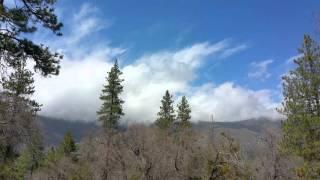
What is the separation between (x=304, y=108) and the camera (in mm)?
32656

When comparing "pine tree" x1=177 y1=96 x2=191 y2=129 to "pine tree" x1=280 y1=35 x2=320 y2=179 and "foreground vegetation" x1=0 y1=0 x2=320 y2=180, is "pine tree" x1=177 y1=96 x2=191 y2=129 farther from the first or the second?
"pine tree" x1=280 y1=35 x2=320 y2=179

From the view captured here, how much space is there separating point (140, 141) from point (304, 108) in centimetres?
2440

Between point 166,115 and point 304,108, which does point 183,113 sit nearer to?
point 166,115

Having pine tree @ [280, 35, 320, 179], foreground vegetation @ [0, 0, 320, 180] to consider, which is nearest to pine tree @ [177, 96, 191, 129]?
foreground vegetation @ [0, 0, 320, 180]

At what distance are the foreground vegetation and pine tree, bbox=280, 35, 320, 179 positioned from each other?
2.5 inches

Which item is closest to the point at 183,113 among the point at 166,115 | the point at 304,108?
the point at 166,115

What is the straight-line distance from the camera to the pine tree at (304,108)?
100.0ft

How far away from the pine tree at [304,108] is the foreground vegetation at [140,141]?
0.06 m

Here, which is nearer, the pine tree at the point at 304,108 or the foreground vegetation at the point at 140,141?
the foreground vegetation at the point at 140,141

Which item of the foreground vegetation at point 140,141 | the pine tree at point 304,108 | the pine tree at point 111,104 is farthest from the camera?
the pine tree at point 111,104

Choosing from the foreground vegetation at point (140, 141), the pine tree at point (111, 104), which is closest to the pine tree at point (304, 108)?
the foreground vegetation at point (140, 141)

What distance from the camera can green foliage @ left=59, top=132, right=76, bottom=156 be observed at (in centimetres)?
7369

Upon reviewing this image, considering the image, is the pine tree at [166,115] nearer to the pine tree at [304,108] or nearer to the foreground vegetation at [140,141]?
the foreground vegetation at [140,141]

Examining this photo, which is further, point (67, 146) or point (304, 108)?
point (67, 146)
